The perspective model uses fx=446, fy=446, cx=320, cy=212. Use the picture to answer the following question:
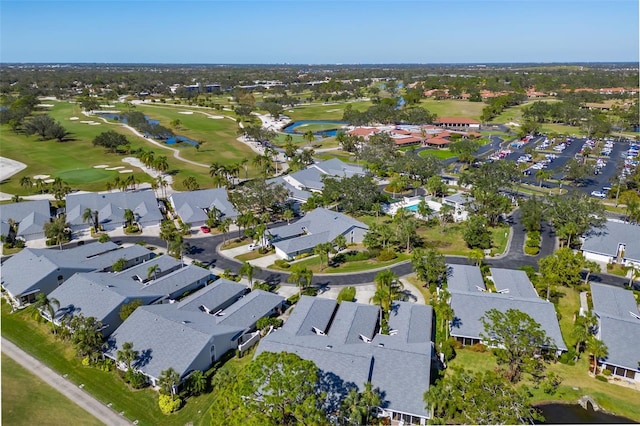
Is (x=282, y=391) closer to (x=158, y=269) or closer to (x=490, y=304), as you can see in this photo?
(x=490, y=304)

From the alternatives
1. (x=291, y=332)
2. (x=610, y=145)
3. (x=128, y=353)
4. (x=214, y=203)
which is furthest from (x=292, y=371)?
(x=610, y=145)

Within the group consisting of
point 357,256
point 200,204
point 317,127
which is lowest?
point 357,256

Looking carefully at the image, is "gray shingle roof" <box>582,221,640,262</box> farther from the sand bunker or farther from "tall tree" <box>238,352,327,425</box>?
the sand bunker

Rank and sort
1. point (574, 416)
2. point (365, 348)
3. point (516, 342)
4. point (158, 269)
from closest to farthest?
point (574, 416) → point (516, 342) → point (365, 348) → point (158, 269)

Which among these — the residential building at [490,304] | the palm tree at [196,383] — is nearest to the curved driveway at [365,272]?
the residential building at [490,304]

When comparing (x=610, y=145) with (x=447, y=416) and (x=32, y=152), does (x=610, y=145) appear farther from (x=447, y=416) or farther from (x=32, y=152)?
(x=32, y=152)

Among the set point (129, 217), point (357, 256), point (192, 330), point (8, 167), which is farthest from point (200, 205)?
point (8, 167)
